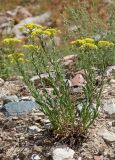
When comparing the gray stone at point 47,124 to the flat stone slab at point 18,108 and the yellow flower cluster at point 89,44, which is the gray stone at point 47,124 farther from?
the yellow flower cluster at point 89,44

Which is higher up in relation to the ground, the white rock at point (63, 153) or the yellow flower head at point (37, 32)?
the yellow flower head at point (37, 32)

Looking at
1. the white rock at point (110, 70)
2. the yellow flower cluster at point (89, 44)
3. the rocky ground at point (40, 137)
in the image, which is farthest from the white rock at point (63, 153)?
the white rock at point (110, 70)

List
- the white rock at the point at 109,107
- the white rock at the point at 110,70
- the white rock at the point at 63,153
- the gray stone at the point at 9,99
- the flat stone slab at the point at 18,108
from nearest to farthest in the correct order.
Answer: the white rock at the point at 63,153 → the white rock at the point at 109,107 → the flat stone slab at the point at 18,108 → the gray stone at the point at 9,99 → the white rock at the point at 110,70

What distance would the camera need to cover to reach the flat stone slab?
4.68 meters

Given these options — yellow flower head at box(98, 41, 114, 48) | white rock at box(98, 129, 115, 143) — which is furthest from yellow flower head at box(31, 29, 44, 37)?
white rock at box(98, 129, 115, 143)


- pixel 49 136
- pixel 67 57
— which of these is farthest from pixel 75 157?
pixel 67 57

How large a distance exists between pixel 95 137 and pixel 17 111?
3.07ft

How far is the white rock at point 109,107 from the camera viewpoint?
4514 millimetres

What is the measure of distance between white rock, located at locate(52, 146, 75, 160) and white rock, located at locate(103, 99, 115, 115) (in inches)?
29.1

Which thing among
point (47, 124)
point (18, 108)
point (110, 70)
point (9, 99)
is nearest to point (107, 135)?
point (47, 124)

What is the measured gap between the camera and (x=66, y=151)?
3.92 meters

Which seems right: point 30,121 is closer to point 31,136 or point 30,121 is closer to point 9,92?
point 31,136

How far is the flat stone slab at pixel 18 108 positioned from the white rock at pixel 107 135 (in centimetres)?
84

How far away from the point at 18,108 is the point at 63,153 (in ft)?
3.28
